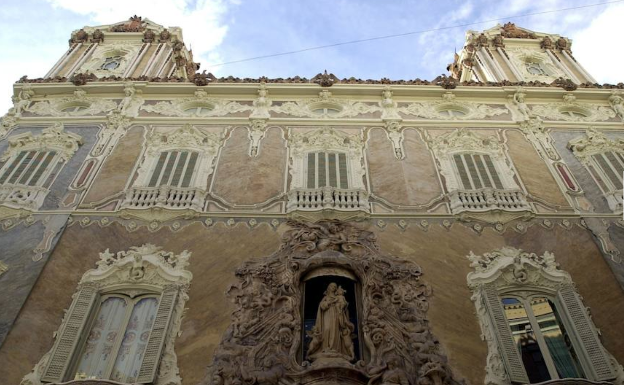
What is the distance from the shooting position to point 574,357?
10.3 metres

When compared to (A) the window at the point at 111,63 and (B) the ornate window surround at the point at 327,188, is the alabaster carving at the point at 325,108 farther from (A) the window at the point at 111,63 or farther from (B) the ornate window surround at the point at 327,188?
(A) the window at the point at 111,63

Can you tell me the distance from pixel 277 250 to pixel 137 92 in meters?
9.83

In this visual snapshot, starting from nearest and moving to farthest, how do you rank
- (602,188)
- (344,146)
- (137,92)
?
(602,188) → (344,146) → (137,92)

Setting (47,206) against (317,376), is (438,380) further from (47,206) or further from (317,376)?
(47,206)

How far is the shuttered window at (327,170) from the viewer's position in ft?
48.9

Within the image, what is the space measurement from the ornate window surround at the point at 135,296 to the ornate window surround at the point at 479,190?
287 inches

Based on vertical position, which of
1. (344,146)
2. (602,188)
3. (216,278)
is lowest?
(216,278)

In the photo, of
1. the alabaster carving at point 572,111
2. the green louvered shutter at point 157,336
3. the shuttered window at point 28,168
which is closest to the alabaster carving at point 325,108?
the alabaster carving at point 572,111

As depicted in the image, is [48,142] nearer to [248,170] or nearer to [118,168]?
[118,168]

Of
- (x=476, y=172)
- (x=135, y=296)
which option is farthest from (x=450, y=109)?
(x=135, y=296)

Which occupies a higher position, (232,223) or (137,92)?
(137,92)

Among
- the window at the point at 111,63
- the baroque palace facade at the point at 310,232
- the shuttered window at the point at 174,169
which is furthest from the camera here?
the window at the point at 111,63

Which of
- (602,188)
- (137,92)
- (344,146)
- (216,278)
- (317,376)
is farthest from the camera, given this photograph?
(137,92)

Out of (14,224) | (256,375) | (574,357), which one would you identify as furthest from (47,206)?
(574,357)
